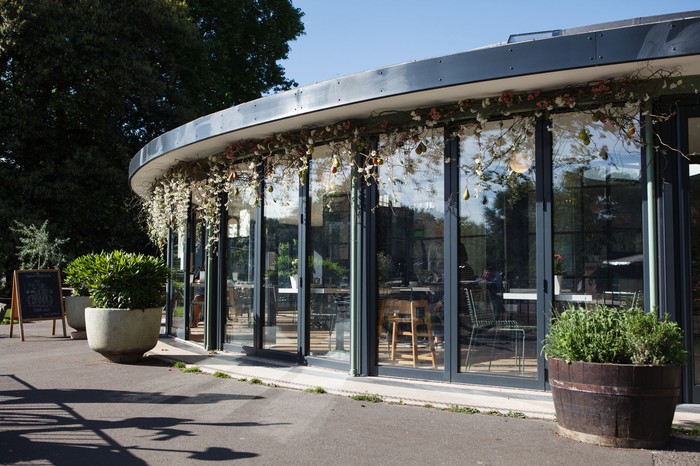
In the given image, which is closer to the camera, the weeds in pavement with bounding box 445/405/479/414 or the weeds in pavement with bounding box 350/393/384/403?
the weeds in pavement with bounding box 445/405/479/414

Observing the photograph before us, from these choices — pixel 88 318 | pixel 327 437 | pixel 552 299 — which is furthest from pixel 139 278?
pixel 552 299

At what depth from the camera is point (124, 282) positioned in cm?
895

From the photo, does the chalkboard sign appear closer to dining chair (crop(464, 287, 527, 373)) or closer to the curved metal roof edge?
the curved metal roof edge

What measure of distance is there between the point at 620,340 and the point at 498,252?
2.01 metres

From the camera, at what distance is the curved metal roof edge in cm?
533

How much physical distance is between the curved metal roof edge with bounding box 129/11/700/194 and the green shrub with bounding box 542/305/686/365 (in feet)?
6.93

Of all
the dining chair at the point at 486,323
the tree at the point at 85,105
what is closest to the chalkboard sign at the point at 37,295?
the tree at the point at 85,105

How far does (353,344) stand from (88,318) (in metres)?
3.86

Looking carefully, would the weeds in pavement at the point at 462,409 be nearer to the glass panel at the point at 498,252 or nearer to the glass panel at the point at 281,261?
the glass panel at the point at 498,252

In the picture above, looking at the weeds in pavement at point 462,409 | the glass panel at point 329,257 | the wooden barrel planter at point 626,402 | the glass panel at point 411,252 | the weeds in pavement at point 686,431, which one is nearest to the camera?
the wooden barrel planter at point 626,402

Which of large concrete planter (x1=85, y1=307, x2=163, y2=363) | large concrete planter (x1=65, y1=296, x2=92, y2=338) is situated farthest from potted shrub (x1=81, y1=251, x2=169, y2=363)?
large concrete planter (x1=65, y1=296, x2=92, y2=338)

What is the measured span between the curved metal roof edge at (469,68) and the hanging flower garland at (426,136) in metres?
0.33

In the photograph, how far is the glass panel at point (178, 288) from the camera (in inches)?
466

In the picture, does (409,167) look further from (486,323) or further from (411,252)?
(486,323)
